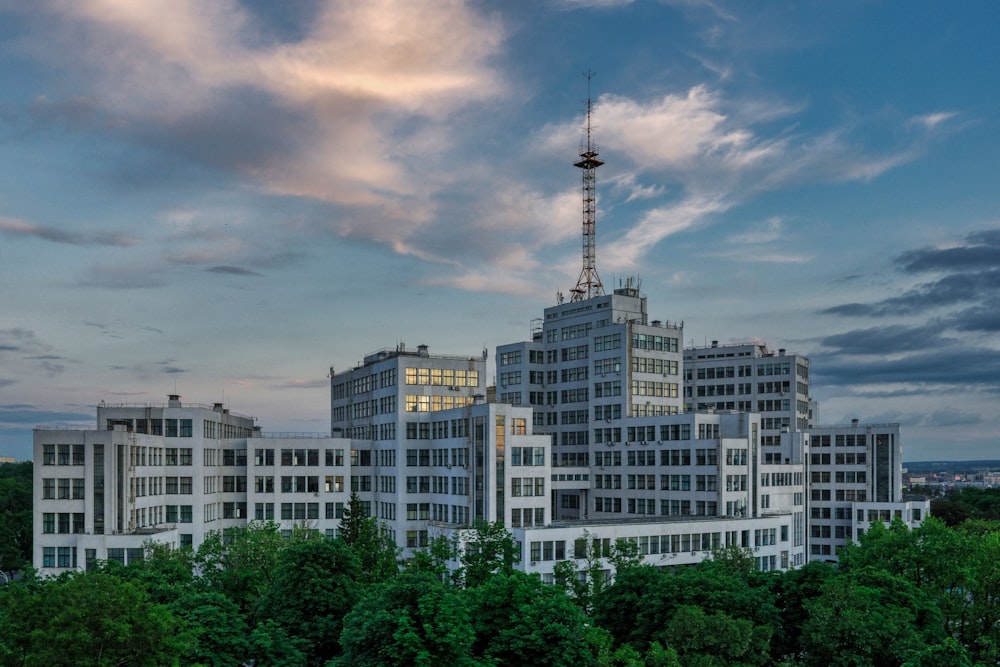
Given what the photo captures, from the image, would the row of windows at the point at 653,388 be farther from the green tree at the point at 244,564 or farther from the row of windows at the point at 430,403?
the green tree at the point at 244,564

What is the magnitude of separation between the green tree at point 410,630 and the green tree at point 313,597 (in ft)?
33.5

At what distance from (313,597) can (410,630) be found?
1694 centimetres

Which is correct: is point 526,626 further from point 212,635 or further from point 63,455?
point 63,455

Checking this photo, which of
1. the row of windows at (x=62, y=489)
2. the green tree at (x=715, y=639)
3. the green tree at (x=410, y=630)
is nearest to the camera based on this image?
the green tree at (x=410, y=630)

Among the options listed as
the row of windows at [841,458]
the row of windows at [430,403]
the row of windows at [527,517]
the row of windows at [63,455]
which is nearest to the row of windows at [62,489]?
the row of windows at [63,455]

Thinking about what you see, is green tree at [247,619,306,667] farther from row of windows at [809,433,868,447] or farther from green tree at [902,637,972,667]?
row of windows at [809,433,868,447]

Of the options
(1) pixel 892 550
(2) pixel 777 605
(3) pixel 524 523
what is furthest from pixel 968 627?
(3) pixel 524 523

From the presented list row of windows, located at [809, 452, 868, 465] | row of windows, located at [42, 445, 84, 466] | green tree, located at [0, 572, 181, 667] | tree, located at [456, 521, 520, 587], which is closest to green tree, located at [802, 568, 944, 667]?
tree, located at [456, 521, 520, 587]

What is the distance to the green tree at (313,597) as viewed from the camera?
2849 inches

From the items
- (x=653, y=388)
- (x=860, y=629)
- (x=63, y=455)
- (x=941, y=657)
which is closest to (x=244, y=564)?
(x=63, y=455)

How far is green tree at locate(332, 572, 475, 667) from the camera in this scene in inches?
2308

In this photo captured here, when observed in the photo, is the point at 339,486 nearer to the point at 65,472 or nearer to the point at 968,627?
the point at 65,472

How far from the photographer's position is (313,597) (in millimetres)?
73062

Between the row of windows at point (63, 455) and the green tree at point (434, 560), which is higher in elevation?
the row of windows at point (63, 455)
